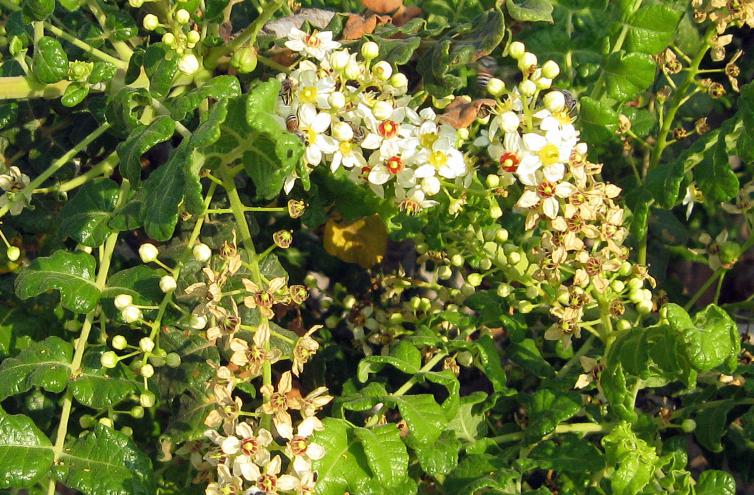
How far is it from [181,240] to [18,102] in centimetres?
58

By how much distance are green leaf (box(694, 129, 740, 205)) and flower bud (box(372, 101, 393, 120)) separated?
2.28 ft

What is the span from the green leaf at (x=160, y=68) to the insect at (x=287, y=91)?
0.21 m

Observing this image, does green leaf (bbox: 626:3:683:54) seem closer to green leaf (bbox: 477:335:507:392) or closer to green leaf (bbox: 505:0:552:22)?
green leaf (bbox: 505:0:552:22)

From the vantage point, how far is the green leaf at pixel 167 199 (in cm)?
154

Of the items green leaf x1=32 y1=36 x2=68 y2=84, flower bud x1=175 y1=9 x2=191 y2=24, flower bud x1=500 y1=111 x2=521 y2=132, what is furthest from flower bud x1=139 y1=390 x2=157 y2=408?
flower bud x1=500 y1=111 x2=521 y2=132

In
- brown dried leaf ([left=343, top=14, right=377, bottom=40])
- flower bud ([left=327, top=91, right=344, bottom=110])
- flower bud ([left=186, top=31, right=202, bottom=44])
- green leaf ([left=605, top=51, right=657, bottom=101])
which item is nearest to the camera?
flower bud ([left=327, top=91, right=344, bottom=110])

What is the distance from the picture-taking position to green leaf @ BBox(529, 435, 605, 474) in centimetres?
189

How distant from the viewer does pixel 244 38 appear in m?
1.88

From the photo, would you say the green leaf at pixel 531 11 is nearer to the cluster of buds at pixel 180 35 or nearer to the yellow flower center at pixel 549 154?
the yellow flower center at pixel 549 154

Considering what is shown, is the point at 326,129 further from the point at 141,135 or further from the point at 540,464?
the point at 540,464

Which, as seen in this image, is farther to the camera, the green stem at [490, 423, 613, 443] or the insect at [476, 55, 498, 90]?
the insect at [476, 55, 498, 90]

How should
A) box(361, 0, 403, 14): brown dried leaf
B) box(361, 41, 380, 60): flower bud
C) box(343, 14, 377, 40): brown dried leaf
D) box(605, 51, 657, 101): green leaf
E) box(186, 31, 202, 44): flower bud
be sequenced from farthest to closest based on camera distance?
box(361, 0, 403, 14): brown dried leaf
box(343, 14, 377, 40): brown dried leaf
box(605, 51, 657, 101): green leaf
box(186, 31, 202, 44): flower bud
box(361, 41, 380, 60): flower bud

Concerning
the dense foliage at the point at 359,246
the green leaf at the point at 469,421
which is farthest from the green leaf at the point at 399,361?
the green leaf at the point at 469,421

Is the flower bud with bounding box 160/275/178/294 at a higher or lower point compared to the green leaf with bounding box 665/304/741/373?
lower
